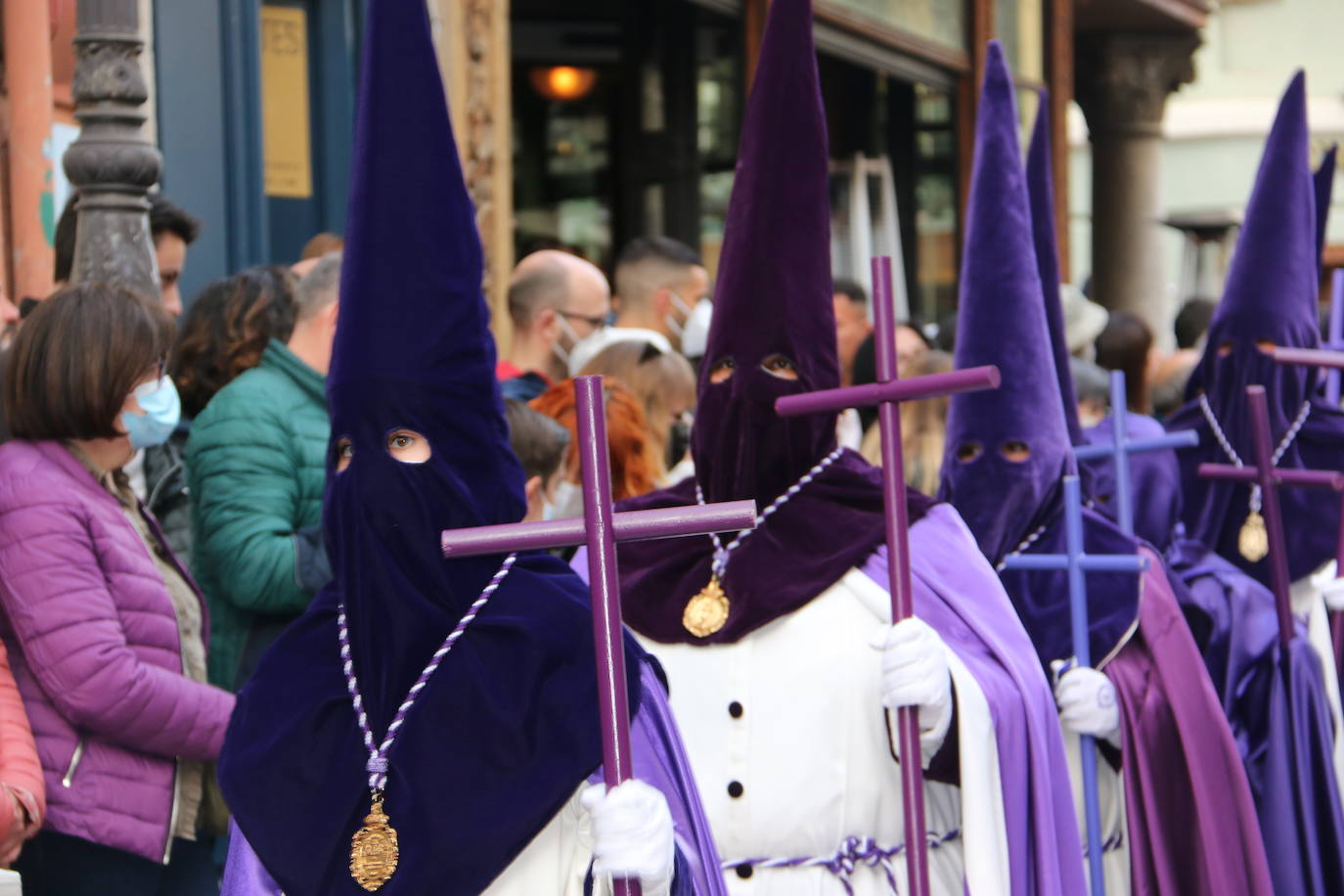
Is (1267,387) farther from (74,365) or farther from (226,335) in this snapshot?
(74,365)

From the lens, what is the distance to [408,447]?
3461 mm

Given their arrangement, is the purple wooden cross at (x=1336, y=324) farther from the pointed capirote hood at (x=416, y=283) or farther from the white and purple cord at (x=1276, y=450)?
the pointed capirote hood at (x=416, y=283)

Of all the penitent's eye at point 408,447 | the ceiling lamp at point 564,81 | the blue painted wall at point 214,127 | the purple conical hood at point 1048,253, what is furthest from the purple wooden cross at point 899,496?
the ceiling lamp at point 564,81

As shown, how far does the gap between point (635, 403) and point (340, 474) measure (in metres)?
2.50

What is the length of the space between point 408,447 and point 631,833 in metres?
0.74

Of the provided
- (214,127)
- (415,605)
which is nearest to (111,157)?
(415,605)

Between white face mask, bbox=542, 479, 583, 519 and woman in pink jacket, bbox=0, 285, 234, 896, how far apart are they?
4.44 ft

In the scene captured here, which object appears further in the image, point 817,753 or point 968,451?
point 968,451

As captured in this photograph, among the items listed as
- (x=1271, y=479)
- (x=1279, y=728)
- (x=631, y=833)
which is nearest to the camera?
(x=631, y=833)

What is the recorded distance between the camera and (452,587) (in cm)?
347

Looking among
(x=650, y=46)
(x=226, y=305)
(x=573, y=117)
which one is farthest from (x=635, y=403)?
(x=573, y=117)

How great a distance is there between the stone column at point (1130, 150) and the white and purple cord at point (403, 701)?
655 inches

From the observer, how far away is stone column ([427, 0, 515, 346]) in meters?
8.96

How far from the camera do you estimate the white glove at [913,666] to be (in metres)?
4.03
